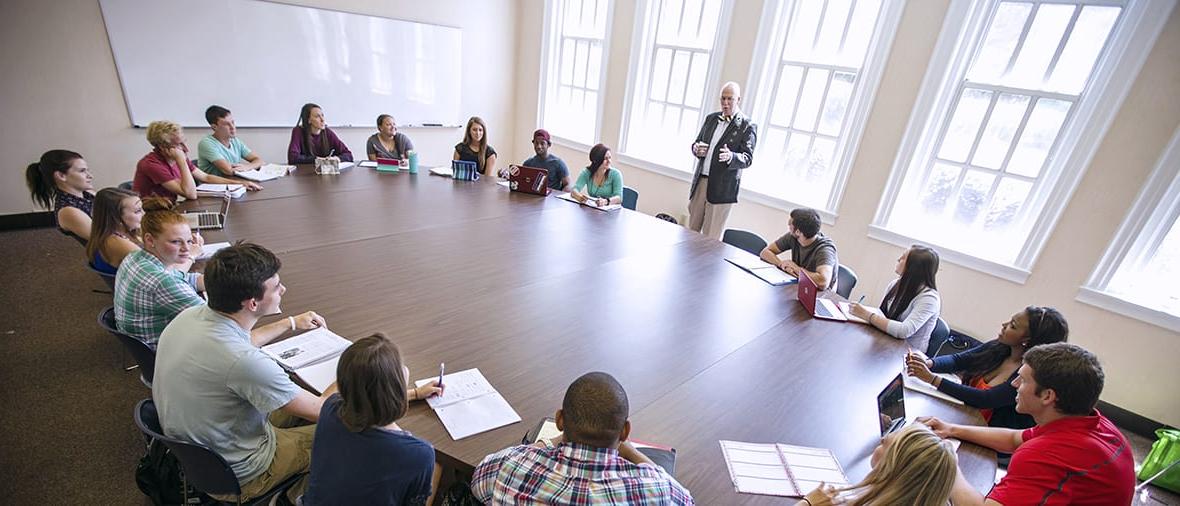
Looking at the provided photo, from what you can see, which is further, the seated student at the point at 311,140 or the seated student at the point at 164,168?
the seated student at the point at 311,140

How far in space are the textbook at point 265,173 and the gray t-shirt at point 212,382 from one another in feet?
9.48

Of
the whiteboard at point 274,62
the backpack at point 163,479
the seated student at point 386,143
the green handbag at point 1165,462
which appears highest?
the whiteboard at point 274,62

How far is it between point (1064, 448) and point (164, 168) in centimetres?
478

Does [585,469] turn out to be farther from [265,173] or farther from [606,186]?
[265,173]

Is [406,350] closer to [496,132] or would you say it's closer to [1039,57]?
[1039,57]

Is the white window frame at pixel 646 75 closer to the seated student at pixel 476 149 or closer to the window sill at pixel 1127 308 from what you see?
the seated student at pixel 476 149

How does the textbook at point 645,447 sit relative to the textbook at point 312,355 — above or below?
above

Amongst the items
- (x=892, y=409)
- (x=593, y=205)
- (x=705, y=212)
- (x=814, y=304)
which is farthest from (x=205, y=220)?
(x=705, y=212)

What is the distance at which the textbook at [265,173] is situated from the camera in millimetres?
3836

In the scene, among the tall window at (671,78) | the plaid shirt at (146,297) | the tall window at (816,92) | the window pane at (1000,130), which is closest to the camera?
the plaid shirt at (146,297)

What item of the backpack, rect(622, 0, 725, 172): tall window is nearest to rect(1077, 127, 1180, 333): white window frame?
rect(622, 0, 725, 172): tall window

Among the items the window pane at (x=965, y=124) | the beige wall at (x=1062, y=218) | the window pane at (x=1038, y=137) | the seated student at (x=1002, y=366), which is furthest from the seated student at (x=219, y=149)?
the window pane at (x=1038, y=137)

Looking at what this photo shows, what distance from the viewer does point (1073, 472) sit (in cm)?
142

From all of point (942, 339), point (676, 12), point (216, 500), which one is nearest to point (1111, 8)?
point (942, 339)
